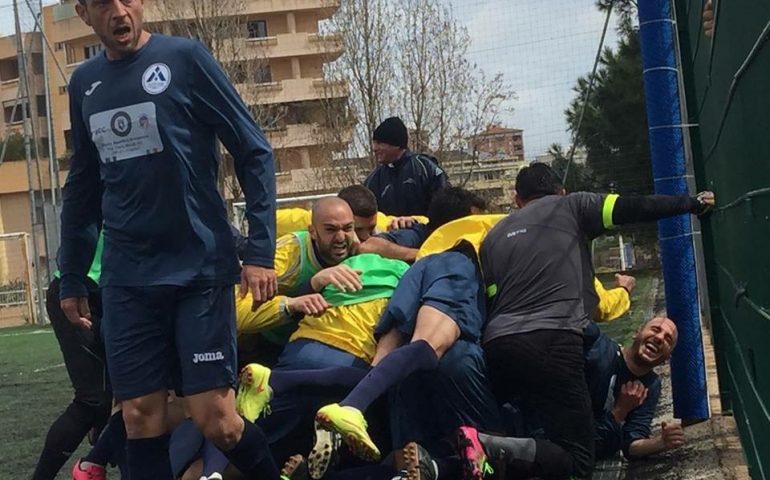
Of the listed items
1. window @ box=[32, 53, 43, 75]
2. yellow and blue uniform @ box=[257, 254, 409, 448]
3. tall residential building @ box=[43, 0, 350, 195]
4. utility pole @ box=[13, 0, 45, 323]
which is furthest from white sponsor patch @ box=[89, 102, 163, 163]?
window @ box=[32, 53, 43, 75]

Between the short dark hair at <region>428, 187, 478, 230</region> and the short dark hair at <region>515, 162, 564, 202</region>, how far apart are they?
1.12 feet

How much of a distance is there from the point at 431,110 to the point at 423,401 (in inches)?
711

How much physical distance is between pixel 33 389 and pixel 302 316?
279 inches

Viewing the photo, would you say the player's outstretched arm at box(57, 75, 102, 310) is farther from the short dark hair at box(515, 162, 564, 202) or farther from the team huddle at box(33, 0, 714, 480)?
the short dark hair at box(515, 162, 564, 202)

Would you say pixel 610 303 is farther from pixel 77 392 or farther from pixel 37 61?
pixel 37 61

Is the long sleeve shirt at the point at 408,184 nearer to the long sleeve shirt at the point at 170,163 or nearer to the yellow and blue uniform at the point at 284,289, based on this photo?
the yellow and blue uniform at the point at 284,289

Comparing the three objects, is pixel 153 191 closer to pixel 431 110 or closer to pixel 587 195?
pixel 587 195

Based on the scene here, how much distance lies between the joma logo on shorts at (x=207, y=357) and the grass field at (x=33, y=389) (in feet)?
8.35

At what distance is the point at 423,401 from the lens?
4.44 m

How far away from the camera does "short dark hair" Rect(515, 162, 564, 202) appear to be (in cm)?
479

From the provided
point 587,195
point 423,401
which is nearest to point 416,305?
point 423,401

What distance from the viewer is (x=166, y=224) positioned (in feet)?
11.8

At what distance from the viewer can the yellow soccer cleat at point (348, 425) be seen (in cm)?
378

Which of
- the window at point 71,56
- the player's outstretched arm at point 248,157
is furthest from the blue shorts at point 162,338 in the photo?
the window at point 71,56
